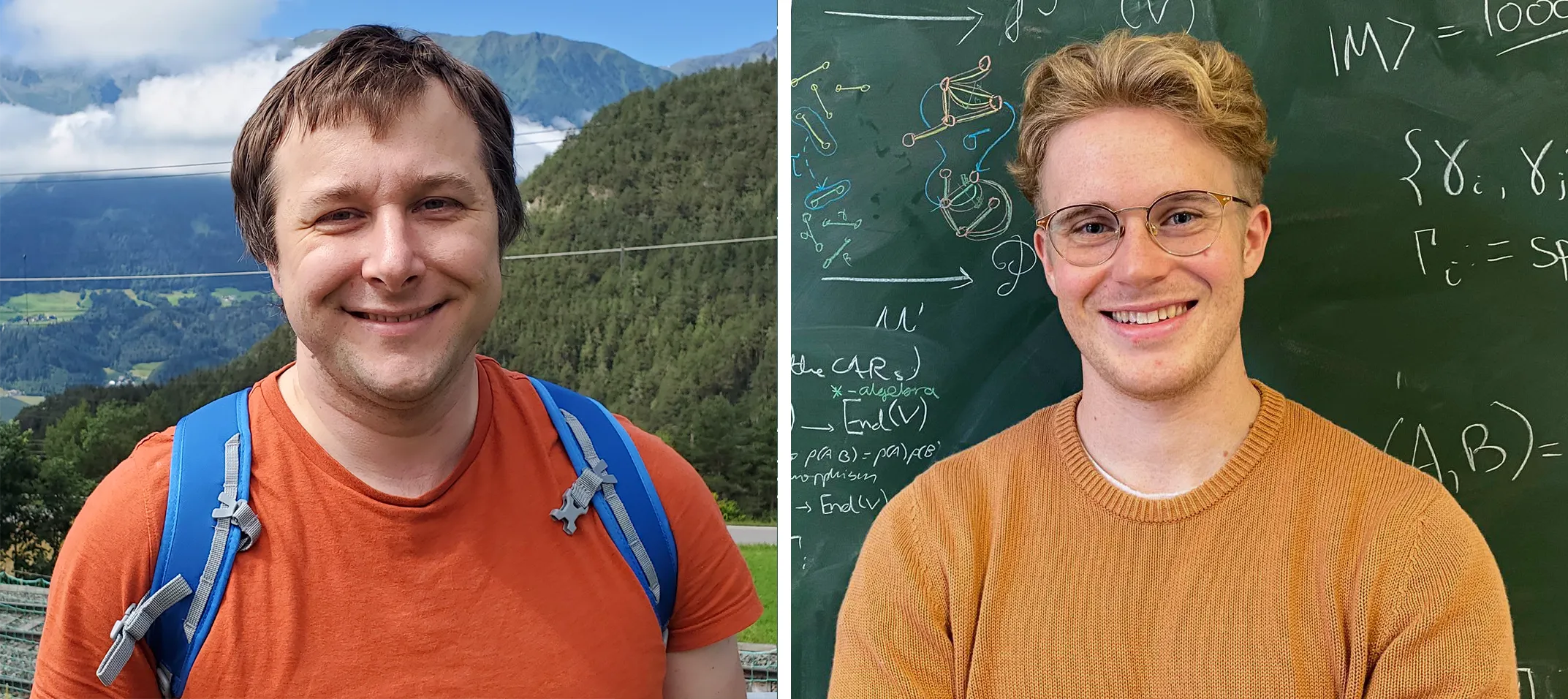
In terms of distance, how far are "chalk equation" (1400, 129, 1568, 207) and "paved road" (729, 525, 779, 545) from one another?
592cm

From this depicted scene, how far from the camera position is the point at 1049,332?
2193 millimetres

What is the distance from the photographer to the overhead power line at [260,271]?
7543 millimetres

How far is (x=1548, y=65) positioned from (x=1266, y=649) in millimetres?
1297

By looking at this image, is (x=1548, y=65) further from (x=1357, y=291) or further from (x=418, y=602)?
(x=418, y=602)

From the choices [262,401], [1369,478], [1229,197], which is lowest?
[1369,478]

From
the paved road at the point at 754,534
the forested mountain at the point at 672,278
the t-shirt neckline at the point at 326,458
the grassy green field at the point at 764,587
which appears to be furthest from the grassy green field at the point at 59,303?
the t-shirt neckline at the point at 326,458

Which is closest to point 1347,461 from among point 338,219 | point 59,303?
point 338,219

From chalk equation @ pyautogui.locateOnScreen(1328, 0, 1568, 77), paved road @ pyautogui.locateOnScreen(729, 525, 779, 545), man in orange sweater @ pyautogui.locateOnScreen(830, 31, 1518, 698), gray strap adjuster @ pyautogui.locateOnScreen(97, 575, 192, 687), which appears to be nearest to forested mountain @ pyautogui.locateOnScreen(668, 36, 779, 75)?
paved road @ pyautogui.locateOnScreen(729, 525, 779, 545)

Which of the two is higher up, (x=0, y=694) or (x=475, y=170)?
(x=475, y=170)

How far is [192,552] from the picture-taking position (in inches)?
59.2

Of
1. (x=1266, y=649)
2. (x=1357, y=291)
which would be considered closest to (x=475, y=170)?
(x=1266, y=649)

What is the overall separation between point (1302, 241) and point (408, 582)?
174 centimetres

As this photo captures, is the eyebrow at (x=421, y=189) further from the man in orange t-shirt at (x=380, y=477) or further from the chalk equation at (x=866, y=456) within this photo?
the chalk equation at (x=866, y=456)

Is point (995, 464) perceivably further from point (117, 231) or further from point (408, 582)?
point (117, 231)
